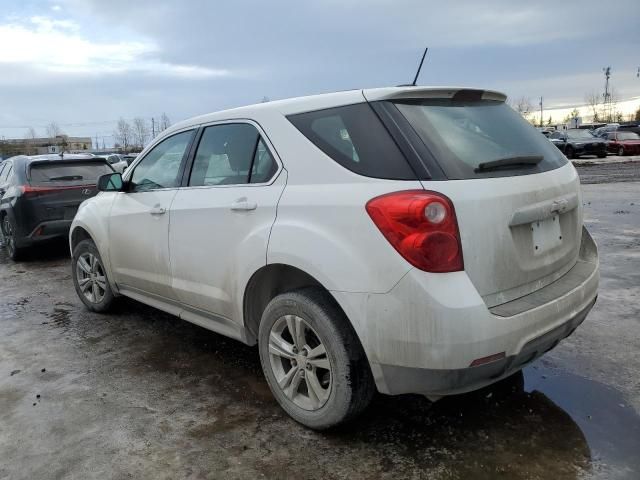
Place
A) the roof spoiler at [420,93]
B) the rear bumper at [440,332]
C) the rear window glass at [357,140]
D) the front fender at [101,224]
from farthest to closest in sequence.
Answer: the front fender at [101,224] < the roof spoiler at [420,93] < the rear window glass at [357,140] < the rear bumper at [440,332]

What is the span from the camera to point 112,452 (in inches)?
110

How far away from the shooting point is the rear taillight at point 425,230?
2338mm

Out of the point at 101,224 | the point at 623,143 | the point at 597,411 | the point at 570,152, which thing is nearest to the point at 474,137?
the point at 597,411

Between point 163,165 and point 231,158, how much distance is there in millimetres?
946

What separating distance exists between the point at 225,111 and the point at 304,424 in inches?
81.7

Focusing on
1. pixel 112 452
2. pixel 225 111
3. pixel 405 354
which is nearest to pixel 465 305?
pixel 405 354

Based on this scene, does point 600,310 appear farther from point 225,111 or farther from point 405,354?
point 225,111

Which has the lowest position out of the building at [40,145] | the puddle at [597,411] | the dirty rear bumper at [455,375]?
the puddle at [597,411]

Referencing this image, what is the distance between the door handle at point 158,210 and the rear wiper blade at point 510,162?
2.25 meters

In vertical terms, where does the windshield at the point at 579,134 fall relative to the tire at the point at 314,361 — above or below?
above

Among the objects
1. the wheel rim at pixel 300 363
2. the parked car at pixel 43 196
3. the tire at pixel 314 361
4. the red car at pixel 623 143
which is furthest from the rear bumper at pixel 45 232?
the red car at pixel 623 143

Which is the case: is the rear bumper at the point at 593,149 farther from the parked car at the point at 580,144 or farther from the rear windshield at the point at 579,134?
the rear windshield at the point at 579,134

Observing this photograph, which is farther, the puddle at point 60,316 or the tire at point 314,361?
the puddle at point 60,316

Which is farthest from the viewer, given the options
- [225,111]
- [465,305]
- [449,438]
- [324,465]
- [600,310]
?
[600,310]
